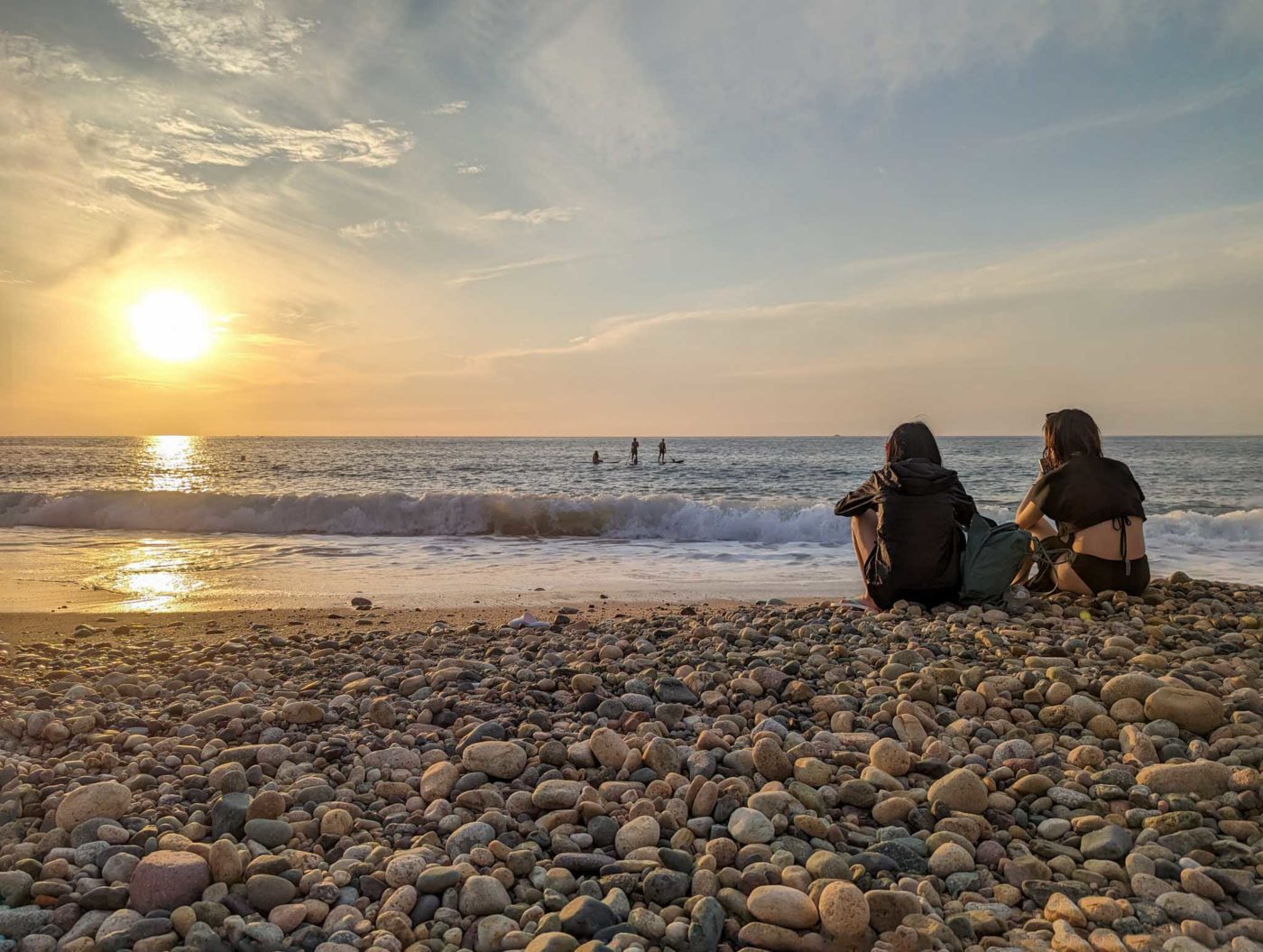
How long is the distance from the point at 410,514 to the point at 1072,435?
12.1m

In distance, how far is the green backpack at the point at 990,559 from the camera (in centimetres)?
546

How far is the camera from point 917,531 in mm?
5457

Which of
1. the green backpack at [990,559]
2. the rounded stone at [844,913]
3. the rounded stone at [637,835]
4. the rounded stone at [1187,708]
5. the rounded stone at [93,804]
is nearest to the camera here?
the rounded stone at [844,913]

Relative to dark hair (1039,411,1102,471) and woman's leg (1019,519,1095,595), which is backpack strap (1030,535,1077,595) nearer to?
woman's leg (1019,519,1095,595)

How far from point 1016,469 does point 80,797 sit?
40.5 meters

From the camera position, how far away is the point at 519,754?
9.86ft

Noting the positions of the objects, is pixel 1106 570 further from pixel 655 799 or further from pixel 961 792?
pixel 655 799

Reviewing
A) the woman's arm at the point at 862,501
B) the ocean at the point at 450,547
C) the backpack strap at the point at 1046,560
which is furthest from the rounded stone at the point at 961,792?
the ocean at the point at 450,547

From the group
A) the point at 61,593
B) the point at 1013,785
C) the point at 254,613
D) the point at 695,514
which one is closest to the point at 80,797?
the point at 1013,785

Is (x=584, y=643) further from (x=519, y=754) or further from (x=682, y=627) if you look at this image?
(x=519, y=754)

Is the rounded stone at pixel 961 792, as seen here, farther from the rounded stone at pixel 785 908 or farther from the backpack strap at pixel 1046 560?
the backpack strap at pixel 1046 560

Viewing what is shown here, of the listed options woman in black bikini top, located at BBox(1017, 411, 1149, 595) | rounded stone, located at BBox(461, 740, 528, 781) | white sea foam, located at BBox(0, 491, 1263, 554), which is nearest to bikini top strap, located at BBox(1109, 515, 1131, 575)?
woman in black bikini top, located at BBox(1017, 411, 1149, 595)

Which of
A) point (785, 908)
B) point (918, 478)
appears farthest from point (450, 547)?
point (785, 908)

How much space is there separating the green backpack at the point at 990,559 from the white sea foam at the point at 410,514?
25.1 feet
